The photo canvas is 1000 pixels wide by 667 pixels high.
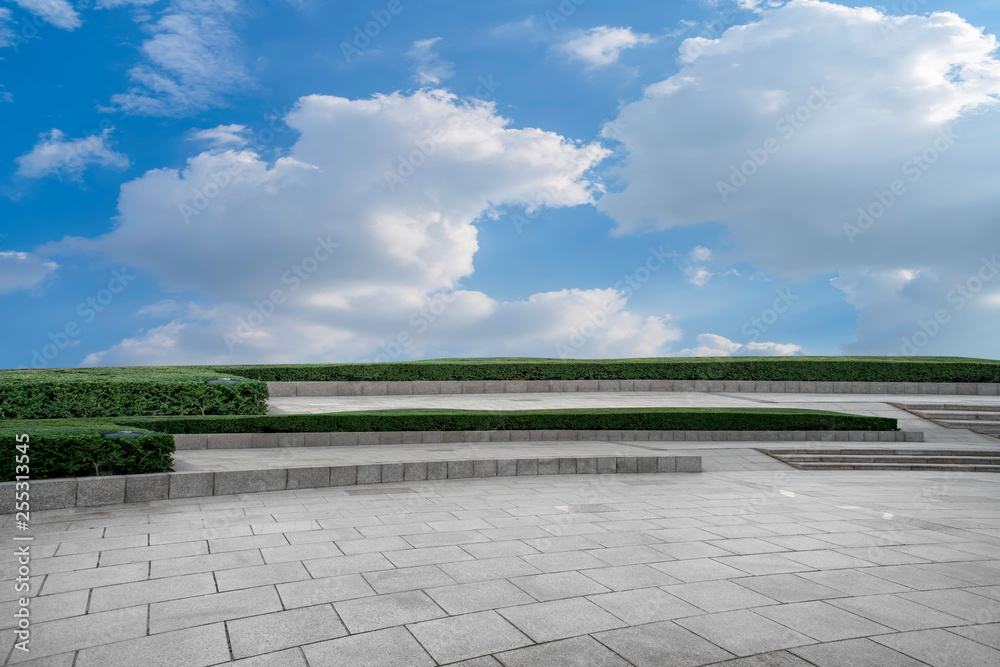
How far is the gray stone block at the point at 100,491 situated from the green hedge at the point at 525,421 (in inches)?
131

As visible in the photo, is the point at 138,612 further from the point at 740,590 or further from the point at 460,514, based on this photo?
the point at 740,590

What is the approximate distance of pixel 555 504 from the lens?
7.19m

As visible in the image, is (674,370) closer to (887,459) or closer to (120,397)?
(887,459)

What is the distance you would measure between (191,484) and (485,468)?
3837 millimetres

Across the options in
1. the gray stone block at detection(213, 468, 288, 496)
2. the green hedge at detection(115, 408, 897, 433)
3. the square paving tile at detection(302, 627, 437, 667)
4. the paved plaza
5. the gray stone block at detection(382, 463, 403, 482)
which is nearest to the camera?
the square paving tile at detection(302, 627, 437, 667)

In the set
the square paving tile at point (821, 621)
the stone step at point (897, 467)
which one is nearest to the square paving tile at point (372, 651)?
the square paving tile at point (821, 621)

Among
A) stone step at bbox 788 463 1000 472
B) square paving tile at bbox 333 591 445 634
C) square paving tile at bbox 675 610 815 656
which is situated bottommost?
stone step at bbox 788 463 1000 472

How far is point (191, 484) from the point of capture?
729 centimetres

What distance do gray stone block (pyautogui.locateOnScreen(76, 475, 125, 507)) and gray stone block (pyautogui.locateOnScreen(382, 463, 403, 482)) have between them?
301 centimetres

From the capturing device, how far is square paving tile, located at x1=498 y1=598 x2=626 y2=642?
348cm

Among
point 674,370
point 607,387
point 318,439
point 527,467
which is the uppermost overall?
point 674,370

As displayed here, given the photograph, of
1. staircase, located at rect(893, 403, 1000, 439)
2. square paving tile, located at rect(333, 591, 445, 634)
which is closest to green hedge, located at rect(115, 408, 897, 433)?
staircase, located at rect(893, 403, 1000, 439)

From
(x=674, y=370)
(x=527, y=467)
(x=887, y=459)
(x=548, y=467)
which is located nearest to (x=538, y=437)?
(x=548, y=467)

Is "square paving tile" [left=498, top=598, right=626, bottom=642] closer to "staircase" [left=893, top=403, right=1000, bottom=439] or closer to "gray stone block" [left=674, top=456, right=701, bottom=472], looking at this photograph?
"gray stone block" [left=674, top=456, right=701, bottom=472]
